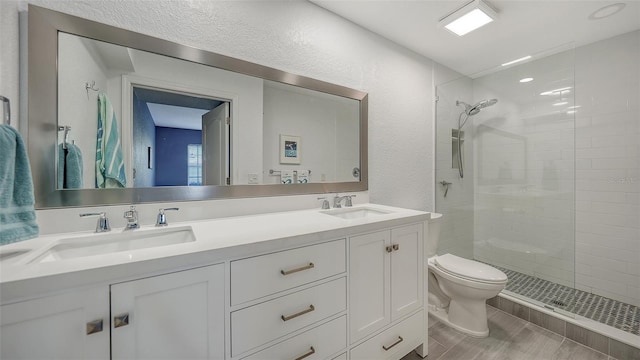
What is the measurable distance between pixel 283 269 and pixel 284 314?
18cm

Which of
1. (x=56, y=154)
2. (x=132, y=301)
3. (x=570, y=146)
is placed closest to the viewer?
(x=132, y=301)

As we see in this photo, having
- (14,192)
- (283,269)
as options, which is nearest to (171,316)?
(283,269)

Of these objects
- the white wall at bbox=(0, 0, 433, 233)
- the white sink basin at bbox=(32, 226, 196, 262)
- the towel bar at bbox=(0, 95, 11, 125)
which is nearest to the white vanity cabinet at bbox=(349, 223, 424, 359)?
the white wall at bbox=(0, 0, 433, 233)

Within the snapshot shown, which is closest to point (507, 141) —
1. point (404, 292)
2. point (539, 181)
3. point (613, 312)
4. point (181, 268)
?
point (539, 181)

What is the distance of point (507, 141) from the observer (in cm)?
252

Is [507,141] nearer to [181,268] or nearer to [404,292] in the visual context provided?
Answer: [404,292]

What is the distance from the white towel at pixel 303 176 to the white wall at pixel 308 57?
0.12 metres

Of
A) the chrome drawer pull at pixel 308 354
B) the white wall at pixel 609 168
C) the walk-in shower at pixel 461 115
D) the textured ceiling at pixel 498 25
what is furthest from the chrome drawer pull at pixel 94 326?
the white wall at pixel 609 168

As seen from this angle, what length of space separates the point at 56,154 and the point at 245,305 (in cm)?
101

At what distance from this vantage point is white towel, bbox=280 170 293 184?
1645 mm

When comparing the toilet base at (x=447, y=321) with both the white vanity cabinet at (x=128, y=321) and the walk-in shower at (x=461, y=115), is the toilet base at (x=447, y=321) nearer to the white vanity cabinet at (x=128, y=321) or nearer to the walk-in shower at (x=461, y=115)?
the walk-in shower at (x=461, y=115)

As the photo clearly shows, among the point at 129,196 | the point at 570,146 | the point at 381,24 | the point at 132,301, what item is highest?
the point at 381,24

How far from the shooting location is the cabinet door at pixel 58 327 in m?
0.61

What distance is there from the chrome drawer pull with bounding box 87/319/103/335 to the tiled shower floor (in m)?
2.76
